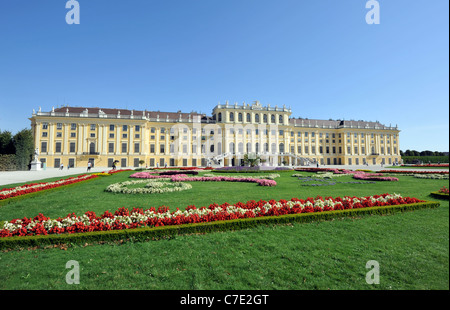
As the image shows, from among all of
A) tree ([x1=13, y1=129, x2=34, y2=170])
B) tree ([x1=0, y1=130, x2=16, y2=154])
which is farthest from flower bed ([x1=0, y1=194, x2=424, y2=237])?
tree ([x1=0, y1=130, x2=16, y2=154])

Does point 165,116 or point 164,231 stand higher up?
point 165,116

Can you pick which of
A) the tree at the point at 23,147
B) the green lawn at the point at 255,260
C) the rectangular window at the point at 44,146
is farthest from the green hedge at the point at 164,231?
the rectangular window at the point at 44,146

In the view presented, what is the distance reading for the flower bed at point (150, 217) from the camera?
4941 millimetres

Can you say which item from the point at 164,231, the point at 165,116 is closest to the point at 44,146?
the point at 165,116

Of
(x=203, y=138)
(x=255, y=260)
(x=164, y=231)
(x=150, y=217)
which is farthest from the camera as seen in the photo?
(x=203, y=138)

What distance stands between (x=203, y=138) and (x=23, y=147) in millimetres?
33167

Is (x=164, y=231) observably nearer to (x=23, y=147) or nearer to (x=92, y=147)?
(x=23, y=147)

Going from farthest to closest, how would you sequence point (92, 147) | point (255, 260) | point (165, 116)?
point (165, 116) < point (92, 147) < point (255, 260)

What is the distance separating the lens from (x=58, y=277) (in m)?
3.37

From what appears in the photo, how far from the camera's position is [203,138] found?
173ft

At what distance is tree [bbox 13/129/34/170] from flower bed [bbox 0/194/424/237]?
134ft

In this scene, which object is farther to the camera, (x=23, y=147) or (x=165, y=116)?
(x=165, y=116)

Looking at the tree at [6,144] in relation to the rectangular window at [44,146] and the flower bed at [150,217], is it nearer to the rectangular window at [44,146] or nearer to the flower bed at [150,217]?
the rectangular window at [44,146]
